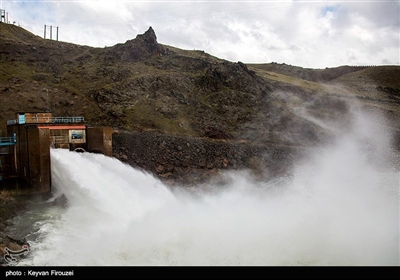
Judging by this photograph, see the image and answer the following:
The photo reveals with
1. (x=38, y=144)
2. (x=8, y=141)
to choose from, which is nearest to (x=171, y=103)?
(x=8, y=141)

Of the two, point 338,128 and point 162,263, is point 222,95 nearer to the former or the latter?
point 338,128

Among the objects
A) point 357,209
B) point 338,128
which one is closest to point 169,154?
point 357,209

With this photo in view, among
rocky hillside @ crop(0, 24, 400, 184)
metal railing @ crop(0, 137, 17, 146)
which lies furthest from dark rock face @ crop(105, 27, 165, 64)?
metal railing @ crop(0, 137, 17, 146)

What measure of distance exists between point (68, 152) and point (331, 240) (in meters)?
23.2

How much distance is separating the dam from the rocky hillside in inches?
193

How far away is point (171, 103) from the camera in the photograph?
2021 inches

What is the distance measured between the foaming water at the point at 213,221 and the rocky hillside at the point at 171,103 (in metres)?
5.30

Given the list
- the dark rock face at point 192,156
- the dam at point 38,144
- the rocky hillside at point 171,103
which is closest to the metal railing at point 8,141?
the dam at point 38,144

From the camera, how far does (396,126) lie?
5575 cm

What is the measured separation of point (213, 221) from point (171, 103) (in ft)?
98.9

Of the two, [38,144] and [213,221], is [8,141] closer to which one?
[38,144]

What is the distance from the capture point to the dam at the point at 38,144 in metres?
28.2

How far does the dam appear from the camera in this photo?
92.4ft

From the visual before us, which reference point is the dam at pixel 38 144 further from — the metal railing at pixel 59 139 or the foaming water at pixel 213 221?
the foaming water at pixel 213 221
